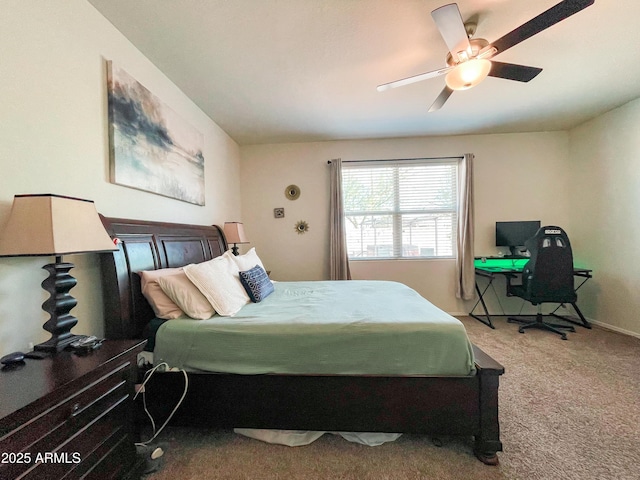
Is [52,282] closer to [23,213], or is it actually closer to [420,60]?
[23,213]

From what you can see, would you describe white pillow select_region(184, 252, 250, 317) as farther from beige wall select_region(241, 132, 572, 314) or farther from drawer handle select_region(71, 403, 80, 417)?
beige wall select_region(241, 132, 572, 314)

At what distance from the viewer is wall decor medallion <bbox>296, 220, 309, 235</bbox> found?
4.01m

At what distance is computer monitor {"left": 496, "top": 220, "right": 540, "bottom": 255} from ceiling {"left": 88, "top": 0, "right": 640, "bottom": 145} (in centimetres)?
135

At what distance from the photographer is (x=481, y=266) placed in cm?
358

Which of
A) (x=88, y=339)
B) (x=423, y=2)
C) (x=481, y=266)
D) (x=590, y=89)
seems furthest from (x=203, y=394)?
(x=590, y=89)

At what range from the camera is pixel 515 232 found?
3705 millimetres

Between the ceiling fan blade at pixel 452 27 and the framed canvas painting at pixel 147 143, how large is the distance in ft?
6.49

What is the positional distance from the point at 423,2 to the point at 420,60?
0.58 metres

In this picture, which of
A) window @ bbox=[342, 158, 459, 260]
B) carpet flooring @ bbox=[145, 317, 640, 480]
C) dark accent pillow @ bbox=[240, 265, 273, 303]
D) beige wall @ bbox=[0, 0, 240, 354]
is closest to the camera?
beige wall @ bbox=[0, 0, 240, 354]

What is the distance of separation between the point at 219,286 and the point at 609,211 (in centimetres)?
448

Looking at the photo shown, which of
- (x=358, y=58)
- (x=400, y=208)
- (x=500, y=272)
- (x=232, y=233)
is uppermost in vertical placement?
(x=358, y=58)

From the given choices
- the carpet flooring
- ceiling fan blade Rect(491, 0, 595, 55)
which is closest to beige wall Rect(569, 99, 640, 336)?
the carpet flooring

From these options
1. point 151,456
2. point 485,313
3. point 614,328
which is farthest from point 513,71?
point 614,328

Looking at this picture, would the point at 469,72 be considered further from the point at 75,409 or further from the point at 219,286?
the point at 75,409
